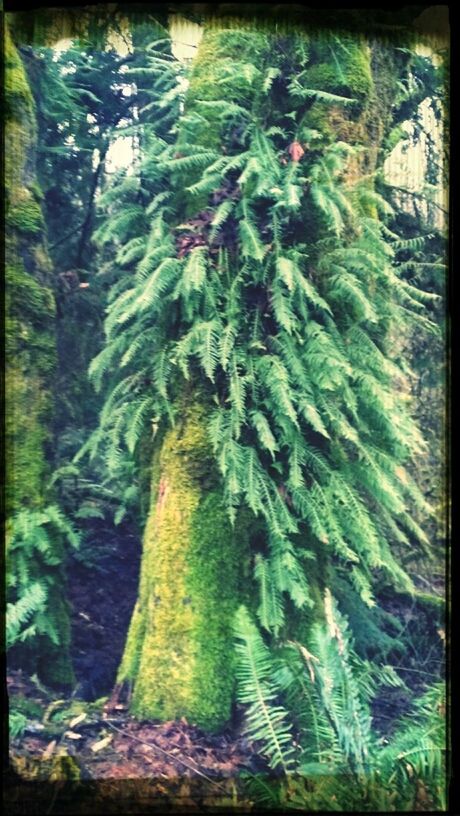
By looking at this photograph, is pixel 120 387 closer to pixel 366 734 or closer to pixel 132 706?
pixel 132 706

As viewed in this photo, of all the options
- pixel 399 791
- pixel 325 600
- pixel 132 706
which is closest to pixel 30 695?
pixel 132 706

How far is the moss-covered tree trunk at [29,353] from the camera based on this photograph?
217 cm

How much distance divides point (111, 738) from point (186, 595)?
0.61 meters

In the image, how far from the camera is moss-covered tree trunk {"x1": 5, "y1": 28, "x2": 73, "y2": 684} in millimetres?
2166

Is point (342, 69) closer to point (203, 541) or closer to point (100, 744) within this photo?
point (203, 541)

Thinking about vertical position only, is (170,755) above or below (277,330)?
below

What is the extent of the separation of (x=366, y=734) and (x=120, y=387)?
1.65m

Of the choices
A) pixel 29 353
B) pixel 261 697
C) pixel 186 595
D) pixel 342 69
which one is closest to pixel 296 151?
pixel 342 69

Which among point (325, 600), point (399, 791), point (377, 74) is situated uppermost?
point (377, 74)

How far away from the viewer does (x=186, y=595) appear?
2.21m

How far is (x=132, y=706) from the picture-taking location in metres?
2.20

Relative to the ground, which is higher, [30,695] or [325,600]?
[325,600]

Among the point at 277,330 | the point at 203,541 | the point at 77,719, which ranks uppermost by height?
the point at 277,330

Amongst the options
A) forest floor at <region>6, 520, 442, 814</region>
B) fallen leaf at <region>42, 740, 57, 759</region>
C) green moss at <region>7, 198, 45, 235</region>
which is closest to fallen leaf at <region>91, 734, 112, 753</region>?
forest floor at <region>6, 520, 442, 814</region>
